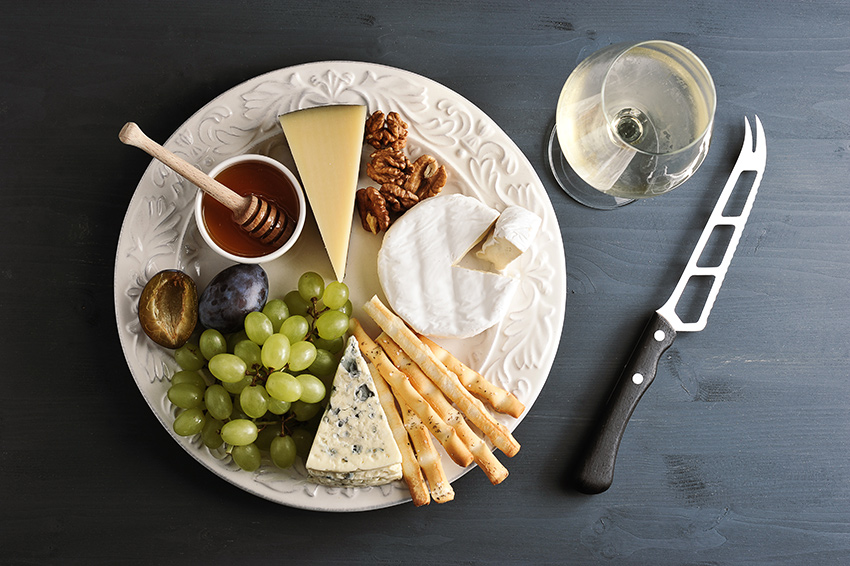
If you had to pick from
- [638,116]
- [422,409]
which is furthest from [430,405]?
[638,116]

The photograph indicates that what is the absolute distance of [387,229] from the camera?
3.69 ft

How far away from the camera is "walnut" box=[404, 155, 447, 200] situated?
1.11 meters

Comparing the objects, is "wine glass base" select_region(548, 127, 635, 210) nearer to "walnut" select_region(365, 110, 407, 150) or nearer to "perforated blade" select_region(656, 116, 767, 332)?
"perforated blade" select_region(656, 116, 767, 332)

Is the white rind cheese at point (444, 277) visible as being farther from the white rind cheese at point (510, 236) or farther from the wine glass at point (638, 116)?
the wine glass at point (638, 116)

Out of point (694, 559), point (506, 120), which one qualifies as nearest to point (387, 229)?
point (506, 120)

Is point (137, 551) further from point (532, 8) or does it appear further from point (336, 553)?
point (532, 8)

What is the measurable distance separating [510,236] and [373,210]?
0.27 meters

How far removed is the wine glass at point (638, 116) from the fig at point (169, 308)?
73cm

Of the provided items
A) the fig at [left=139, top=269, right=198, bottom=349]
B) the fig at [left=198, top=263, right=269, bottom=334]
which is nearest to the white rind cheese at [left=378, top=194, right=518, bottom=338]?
the fig at [left=198, top=263, right=269, bottom=334]

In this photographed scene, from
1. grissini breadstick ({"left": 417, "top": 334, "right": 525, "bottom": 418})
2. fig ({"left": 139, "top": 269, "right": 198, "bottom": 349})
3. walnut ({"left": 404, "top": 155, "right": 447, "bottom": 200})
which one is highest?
walnut ({"left": 404, "top": 155, "right": 447, "bottom": 200})

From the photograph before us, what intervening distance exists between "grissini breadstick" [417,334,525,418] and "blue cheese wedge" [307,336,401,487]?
157 mm

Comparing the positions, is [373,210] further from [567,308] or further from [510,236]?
[567,308]

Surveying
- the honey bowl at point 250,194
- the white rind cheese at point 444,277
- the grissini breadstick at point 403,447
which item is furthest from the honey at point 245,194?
the grissini breadstick at point 403,447

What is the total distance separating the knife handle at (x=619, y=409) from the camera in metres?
1.15
